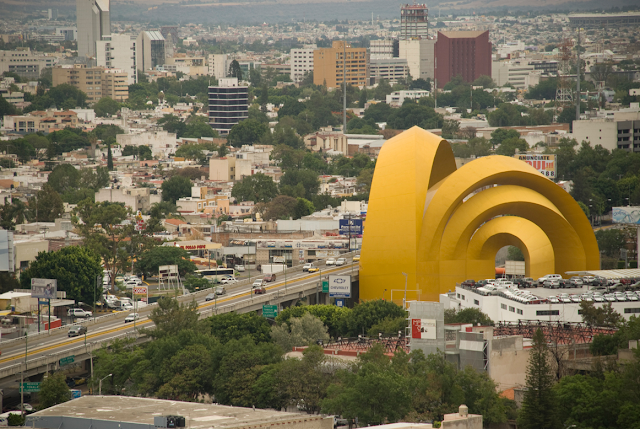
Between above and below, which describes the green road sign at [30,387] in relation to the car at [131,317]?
below

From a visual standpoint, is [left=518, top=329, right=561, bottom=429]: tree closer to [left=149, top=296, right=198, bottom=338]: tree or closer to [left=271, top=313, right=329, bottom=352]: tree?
[left=271, top=313, right=329, bottom=352]: tree

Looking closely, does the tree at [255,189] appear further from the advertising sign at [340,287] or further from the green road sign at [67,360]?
the green road sign at [67,360]

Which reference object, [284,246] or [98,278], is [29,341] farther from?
[284,246]

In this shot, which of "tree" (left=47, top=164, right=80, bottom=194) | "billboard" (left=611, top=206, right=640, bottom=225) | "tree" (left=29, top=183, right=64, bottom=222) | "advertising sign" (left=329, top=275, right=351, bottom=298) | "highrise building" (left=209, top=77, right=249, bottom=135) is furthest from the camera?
"highrise building" (left=209, top=77, right=249, bottom=135)

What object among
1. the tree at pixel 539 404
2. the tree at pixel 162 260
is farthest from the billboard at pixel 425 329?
the tree at pixel 162 260

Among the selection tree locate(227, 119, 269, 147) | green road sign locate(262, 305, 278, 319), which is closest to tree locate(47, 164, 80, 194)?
tree locate(227, 119, 269, 147)

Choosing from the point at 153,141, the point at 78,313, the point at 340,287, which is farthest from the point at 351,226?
the point at 153,141

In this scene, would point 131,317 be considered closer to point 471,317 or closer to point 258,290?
point 258,290

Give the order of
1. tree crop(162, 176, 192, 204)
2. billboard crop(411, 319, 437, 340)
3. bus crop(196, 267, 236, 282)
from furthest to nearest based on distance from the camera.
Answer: tree crop(162, 176, 192, 204), bus crop(196, 267, 236, 282), billboard crop(411, 319, 437, 340)
